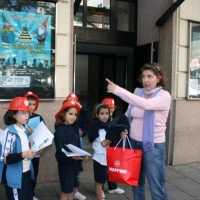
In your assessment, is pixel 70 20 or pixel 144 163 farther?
pixel 70 20

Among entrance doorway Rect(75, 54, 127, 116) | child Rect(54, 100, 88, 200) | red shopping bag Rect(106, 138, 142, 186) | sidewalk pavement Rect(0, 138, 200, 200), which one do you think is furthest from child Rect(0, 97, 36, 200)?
entrance doorway Rect(75, 54, 127, 116)

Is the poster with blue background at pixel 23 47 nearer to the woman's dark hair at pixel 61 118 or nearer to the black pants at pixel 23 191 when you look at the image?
the woman's dark hair at pixel 61 118

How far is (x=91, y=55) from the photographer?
8.98 m

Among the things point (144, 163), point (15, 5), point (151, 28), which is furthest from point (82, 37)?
point (144, 163)

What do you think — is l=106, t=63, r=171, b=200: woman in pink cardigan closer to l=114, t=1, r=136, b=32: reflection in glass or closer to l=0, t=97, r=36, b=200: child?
l=0, t=97, r=36, b=200: child

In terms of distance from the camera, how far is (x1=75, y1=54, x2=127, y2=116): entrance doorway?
8.99 m

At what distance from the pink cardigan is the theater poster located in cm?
205

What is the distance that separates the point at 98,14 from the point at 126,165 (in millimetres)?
4662

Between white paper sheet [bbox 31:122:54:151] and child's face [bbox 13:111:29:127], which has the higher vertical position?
child's face [bbox 13:111:29:127]

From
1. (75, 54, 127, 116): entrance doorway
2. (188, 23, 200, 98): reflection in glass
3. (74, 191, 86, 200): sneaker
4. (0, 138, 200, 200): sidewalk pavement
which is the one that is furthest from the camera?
(75, 54, 127, 116): entrance doorway

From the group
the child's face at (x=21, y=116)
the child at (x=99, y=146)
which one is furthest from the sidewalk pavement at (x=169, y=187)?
the child's face at (x=21, y=116)

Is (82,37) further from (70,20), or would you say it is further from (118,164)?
(118,164)

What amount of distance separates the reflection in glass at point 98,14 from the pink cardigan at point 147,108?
13.4ft

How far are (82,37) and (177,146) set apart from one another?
303 centimetres
